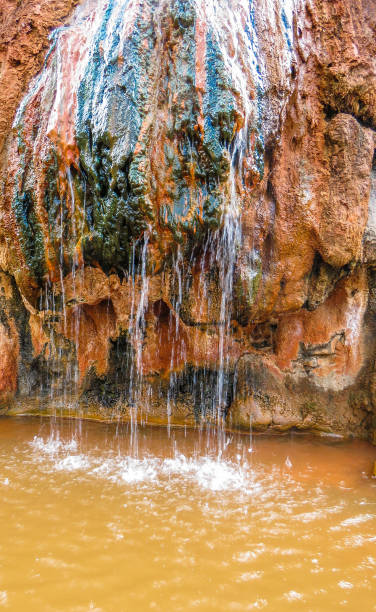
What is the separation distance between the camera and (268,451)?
4.32 metres

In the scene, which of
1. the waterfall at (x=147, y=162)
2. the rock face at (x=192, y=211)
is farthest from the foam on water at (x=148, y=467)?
the waterfall at (x=147, y=162)

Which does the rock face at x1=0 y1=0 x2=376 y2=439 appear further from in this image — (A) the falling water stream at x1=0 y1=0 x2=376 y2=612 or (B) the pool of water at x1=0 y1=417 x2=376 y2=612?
(B) the pool of water at x1=0 y1=417 x2=376 y2=612

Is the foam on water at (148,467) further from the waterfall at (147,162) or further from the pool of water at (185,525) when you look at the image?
the waterfall at (147,162)

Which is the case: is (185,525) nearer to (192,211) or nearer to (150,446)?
(150,446)

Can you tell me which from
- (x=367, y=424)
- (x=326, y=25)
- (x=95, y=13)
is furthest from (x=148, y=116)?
(x=367, y=424)

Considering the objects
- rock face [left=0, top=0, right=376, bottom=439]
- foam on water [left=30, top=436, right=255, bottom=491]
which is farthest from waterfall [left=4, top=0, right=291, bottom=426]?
foam on water [left=30, top=436, right=255, bottom=491]

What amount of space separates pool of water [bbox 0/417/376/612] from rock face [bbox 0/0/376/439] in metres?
0.90

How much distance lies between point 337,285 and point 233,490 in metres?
2.60

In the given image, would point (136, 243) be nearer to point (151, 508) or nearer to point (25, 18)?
point (151, 508)

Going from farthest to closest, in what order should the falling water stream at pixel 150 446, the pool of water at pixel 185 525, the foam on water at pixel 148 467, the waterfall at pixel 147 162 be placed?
the waterfall at pixel 147 162 < the foam on water at pixel 148 467 < the falling water stream at pixel 150 446 < the pool of water at pixel 185 525

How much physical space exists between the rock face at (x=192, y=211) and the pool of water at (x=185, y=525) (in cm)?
90

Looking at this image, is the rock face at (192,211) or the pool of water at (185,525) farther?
the rock face at (192,211)

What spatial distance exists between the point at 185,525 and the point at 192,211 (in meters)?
2.60

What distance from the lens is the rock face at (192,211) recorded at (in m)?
3.80
